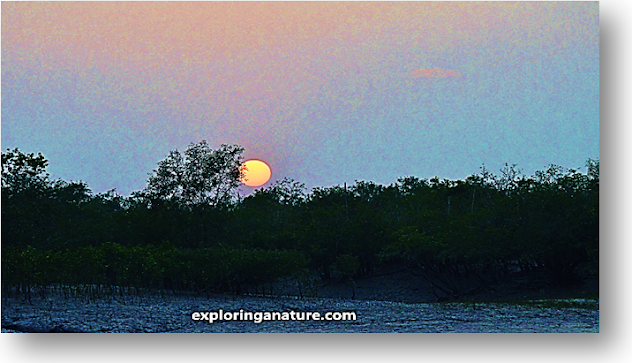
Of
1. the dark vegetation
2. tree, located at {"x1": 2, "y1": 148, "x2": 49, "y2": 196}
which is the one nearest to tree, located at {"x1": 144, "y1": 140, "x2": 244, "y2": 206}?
the dark vegetation

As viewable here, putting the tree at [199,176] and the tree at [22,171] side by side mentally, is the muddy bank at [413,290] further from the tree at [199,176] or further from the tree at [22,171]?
the tree at [22,171]

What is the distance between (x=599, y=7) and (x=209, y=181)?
5898 millimetres

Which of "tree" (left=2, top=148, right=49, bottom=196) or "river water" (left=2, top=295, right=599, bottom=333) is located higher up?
"tree" (left=2, top=148, right=49, bottom=196)

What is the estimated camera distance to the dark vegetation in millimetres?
10211

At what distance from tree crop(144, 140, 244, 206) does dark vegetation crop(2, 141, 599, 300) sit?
2 centimetres

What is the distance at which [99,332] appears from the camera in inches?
344

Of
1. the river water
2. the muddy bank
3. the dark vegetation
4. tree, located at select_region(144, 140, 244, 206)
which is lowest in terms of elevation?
the river water

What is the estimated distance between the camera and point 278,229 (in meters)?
10.6

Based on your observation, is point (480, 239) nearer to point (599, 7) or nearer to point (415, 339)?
point (415, 339)

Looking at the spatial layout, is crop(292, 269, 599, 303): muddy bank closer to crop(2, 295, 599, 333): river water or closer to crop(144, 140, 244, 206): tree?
crop(2, 295, 599, 333): river water

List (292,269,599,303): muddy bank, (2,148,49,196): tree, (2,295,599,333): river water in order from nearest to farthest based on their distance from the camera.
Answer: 1. (2,295,599,333): river water
2. (2,148,49,196): tree
3. (292,269,599,303): muddy bank

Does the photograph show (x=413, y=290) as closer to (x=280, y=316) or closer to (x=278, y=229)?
(x=278, y=229)

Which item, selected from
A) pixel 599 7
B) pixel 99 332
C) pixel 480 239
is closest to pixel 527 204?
pixel 480 239

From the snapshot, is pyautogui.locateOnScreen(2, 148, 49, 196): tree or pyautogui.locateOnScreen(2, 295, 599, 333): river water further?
pyautogui.locateOnScreen(2, 148, 49, 196): tree
